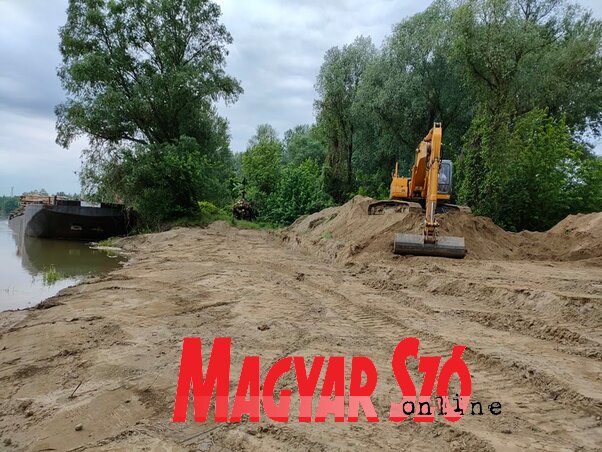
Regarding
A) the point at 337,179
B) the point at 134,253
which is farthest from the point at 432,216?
the point at 337,179

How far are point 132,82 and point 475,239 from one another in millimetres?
20665

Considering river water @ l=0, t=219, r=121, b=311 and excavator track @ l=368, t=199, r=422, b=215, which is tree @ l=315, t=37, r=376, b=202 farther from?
river water @ l=0, t=219, r=121, b=311

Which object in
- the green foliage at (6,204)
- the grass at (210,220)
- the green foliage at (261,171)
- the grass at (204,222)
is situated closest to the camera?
the grass at (204,222)

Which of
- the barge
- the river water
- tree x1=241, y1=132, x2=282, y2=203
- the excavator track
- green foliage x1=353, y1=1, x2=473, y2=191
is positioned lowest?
the river water

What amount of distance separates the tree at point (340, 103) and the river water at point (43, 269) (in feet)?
53.6

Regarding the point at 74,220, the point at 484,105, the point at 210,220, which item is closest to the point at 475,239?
the point at 484,105

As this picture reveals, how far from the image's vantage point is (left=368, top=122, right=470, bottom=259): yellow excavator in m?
10.3

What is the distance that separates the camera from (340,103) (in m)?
29.4

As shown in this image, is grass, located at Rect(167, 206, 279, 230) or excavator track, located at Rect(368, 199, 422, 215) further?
grass, located at Rect(167, 206, 279, 230)

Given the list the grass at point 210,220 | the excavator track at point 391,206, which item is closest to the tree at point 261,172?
the grass at point 210,220

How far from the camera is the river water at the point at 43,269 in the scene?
885cm

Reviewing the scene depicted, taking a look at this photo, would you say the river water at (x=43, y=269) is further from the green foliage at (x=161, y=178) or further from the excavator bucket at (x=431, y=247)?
the excavator bucket at (x=431, y=247)

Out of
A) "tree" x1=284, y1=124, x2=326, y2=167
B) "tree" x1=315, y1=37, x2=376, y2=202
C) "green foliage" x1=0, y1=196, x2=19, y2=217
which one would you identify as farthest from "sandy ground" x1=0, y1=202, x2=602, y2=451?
"green foliage" x1=0, y1=196, x2=19, y2=217

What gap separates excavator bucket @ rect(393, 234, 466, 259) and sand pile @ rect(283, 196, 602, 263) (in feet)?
1.88
